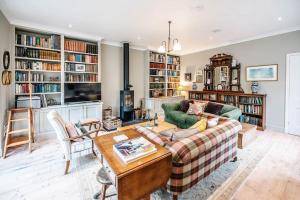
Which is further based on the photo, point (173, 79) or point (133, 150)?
point (173, 79)

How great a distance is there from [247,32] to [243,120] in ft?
8.26

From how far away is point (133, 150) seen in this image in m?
1.39

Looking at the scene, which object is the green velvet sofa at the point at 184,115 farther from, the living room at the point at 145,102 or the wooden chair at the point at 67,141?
the wooden chair at the point at 67,141

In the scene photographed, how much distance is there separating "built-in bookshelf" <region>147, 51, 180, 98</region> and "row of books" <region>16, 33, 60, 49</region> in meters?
3.19

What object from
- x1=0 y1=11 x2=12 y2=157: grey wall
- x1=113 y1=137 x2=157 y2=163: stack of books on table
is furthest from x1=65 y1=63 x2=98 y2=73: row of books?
x1=113 y1=137 x2=157 y2=163: stack of books on table

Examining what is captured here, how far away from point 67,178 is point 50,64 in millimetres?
3075

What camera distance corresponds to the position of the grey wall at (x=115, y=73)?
515cm

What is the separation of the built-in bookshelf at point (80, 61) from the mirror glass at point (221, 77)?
160 inches

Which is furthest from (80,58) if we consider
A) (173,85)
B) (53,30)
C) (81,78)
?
(173,85)

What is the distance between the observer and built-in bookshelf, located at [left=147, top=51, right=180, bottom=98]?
Answer: 20.1 ft

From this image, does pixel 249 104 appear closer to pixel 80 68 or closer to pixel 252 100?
pixel 252 100

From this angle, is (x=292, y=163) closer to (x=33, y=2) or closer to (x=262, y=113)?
(x=262, y=113)

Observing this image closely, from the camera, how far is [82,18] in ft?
11.0

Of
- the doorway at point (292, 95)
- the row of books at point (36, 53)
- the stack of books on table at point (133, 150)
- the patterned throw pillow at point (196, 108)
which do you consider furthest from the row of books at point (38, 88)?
the doorway at point (292, 95)
